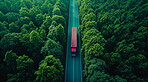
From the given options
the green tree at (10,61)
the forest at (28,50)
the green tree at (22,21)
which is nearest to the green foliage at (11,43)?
the forest at (28,50)

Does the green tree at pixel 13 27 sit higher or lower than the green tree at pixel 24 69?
higher

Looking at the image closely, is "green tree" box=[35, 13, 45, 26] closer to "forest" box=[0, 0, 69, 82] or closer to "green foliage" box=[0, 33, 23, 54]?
"forest" box=[0, 0, 69, 82]

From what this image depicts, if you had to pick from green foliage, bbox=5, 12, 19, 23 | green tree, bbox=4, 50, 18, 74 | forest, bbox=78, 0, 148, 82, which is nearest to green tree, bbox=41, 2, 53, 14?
green foliage, bbox=5, 12, 19, 23

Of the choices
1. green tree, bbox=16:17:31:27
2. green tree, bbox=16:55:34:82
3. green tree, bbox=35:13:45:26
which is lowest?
green tree, bbox=16:55:34:82

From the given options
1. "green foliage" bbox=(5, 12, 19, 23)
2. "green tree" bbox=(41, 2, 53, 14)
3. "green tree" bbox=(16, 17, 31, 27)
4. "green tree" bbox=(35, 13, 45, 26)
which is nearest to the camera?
"green tree" bbox=(16, 17, 31, 27)

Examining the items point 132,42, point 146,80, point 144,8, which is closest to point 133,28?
point 132,42

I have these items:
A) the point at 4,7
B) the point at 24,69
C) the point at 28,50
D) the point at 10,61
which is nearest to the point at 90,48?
the point at 24,69

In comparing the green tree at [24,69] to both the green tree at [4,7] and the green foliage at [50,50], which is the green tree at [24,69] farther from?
the green tree at [4,7]

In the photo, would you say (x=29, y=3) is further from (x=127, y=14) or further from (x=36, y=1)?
(x=127, y=14)

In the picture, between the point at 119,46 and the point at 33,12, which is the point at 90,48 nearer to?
the point at 119,46
